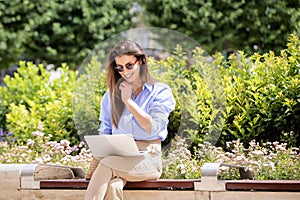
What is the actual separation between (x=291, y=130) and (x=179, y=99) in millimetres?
947

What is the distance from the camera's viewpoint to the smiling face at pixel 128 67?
3.80 meters

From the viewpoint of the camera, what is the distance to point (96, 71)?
5723mm

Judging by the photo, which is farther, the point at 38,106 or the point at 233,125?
the point at 38,106

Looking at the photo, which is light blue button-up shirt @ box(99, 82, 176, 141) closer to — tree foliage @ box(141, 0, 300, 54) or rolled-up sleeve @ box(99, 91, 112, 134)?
rolled-up sleeve @ box(99, 91, 112, 134)

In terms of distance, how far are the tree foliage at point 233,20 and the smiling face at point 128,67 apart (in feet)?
21.0

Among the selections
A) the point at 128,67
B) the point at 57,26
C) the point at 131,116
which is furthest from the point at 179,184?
the point at 57,26

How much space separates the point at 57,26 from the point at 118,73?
691 centimetres

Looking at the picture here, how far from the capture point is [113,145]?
Answer: 3.65 metres

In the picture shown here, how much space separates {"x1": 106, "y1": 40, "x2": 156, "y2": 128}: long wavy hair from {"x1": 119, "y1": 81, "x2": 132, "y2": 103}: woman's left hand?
8 centimetres

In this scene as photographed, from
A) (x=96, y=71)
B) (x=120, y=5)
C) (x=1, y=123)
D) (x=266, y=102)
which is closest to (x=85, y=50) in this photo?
(x=120, y=5)

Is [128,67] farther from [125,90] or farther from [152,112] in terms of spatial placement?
[152,112]

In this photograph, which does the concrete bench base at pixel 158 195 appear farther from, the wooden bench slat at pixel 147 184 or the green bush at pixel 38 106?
the green bush at pixel 38 106

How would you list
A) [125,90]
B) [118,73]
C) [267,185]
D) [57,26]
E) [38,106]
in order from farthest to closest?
[57,26] → [38,106] → [118,73] → [125,90] → [267,185]

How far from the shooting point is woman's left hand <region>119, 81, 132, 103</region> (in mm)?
3725
